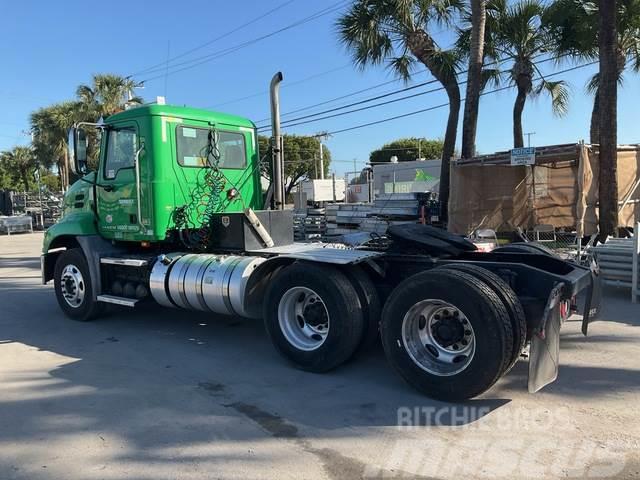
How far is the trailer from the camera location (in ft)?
14.2

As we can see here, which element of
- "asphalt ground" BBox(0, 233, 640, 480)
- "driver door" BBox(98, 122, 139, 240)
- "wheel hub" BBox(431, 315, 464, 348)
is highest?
"driver door" BBox(98, 122, 139, 240)

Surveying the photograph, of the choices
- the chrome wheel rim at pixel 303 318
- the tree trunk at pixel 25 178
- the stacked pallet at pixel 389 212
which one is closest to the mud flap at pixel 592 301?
the chrome wheel rim at pixel 303 318

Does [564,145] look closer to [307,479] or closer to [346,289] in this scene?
[346,289]

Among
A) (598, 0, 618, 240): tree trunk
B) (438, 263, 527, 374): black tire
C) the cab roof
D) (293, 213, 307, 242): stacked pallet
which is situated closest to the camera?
(438, 263, 527, 374): black tire

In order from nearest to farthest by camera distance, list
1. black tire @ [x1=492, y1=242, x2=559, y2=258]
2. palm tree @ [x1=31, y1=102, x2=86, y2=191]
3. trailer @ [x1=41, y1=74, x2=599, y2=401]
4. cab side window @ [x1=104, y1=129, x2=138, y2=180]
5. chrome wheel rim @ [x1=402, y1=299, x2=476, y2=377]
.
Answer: trailer @ [x1=41, y1=74, x2=599, y2=401]
chrome wheel rim @ [x1=402, y1=299, x2=476, y2=377]
black tire @ [x1=492, y1=242, x2=559, y2=258]
cab side window @ [x1=104, y1=129, x2=138, y2=180]
palm tree @ [x1=31, y1=102, x2=86, y2=191]

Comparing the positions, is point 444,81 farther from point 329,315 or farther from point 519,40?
point 329,315

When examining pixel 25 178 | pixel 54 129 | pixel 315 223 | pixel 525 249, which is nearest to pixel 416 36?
pixel 315 223

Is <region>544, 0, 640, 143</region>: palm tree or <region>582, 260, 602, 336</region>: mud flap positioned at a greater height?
<region>544, 0, 640, 143</region>: palm tree

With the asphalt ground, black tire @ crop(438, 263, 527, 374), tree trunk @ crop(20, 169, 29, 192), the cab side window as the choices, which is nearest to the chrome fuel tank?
the asphalt ground

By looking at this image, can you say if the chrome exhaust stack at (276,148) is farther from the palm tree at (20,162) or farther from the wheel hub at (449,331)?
the palm tree at (20,162)

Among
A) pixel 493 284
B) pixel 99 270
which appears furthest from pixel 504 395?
pixel 99 270

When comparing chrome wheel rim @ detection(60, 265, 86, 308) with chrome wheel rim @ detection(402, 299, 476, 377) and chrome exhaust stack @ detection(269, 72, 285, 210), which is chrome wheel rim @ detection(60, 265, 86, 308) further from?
chrome wheel rim @ detection(402, 299, 476, 377)

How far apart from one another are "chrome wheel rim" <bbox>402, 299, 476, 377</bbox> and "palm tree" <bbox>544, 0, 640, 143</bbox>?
490 inches

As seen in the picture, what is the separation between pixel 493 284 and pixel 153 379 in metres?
3.26
